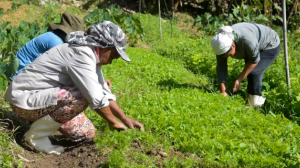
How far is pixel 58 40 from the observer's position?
4.29 m

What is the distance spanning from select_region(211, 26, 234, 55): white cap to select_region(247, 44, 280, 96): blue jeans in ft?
2.33

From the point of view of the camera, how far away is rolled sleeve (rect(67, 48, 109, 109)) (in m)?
3.19

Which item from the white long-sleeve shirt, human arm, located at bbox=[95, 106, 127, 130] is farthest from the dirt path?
the white long-sleeve shirt

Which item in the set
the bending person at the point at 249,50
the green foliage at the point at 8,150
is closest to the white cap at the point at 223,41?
the bending person at the point at 249,50

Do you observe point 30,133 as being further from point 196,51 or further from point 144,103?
point 196,51

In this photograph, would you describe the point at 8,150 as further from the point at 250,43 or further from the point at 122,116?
the point at 250,43

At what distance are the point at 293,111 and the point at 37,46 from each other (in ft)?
10.5

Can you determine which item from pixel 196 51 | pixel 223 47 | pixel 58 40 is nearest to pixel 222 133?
pixel 223 47

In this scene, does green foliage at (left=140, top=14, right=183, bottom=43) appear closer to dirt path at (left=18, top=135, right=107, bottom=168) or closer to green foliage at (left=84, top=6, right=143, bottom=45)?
green foliage at (left=84, top=6, right=143, bottom=45)

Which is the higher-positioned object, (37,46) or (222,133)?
(37,46)

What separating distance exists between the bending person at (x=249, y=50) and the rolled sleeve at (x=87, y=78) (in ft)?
6.69

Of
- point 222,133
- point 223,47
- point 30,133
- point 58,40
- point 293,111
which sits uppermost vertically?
point 58,40

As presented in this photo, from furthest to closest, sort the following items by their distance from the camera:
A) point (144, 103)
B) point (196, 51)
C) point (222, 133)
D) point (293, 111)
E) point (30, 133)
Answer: point (196, 51) → point (293, 111) → point (144, 103) → point (222, 133) → point (30, 133)

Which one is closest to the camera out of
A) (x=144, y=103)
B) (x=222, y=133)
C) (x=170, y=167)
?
(x=170, y=167)
